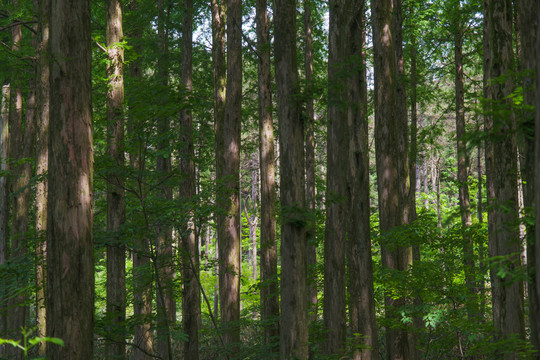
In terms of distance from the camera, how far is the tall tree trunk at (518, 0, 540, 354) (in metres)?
4.91

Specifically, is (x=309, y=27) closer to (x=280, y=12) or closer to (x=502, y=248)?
(x=280, y=12)

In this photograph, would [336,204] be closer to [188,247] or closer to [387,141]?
[387,141]

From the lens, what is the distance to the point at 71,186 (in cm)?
640

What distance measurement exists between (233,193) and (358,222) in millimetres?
3135

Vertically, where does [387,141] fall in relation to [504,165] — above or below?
above

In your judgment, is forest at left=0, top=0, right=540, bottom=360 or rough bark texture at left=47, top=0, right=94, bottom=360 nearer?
rough bark texture at left=47, top=0, right=94, bottom=360

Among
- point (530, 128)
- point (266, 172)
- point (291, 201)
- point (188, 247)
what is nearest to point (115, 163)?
point (291, 201)

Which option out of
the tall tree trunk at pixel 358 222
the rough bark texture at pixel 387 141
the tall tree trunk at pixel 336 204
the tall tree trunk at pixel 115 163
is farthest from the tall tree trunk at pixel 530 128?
the tall tree trunk at pixel 115 163

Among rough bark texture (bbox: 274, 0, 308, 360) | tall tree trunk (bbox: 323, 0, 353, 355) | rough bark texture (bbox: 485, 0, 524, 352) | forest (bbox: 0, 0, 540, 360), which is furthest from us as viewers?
tall tree trunk (bbox: 323, 0, 353, 355)

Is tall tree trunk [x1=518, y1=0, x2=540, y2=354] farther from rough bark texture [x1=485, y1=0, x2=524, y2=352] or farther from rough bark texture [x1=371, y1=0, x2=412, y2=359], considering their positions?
rough bark texture [x1=371, y1=0, x2=412, y2=359]

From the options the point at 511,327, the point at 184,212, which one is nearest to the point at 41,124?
the point at 184,212

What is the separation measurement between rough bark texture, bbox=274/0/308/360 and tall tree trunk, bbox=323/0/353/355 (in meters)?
1.54

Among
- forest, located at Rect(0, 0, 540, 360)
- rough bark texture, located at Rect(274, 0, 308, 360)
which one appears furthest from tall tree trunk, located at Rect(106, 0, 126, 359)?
rough bark texture, located at Rect(274, 0, 308, 360)

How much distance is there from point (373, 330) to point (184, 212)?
175 inches
